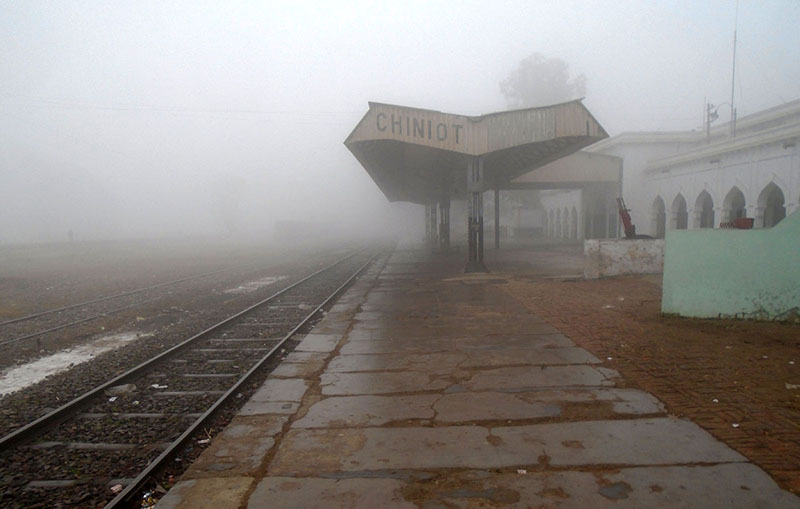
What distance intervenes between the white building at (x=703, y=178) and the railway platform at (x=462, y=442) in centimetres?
1723

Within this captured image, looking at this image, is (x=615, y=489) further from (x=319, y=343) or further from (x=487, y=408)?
(x=319, y=343)

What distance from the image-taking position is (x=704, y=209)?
24.1 metres

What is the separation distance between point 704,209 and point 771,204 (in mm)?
3924

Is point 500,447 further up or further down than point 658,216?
further down

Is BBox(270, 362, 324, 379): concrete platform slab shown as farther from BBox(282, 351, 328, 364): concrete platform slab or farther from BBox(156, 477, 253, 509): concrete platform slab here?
BBox(156, 477, 253, 509): concrete platform slab

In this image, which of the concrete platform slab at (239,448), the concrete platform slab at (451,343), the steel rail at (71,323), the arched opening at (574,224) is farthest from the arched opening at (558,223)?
the concrete platform slab at (239,448)

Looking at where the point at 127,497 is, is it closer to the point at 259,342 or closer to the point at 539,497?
the point at 539,497

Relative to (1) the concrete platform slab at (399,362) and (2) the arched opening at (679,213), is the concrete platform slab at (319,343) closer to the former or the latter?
(1) the concrete platform slab at (399,362)

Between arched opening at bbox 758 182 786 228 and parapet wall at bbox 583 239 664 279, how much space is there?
7.92 metres

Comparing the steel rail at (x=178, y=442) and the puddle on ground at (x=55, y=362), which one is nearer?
the steel rail at (x=178, y=442)

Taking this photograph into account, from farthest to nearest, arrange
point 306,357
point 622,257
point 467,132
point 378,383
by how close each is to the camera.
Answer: point 467,132 < point 622,257 < point 306,357 < point 378,383

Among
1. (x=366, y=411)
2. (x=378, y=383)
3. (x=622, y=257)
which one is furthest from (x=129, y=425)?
(x=622, y=257)

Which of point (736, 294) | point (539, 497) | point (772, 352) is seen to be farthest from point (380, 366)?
point (736, 294)

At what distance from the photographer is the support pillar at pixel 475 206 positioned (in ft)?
55.7
